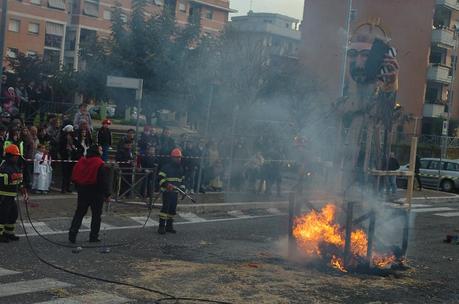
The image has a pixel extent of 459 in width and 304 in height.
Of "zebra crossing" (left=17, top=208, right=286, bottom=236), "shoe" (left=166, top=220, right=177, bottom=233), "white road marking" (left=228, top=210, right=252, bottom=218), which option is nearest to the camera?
"zebra crossing" (left=17, top=208, right=286, bottom=236)

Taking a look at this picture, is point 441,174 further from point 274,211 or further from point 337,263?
point 337,263

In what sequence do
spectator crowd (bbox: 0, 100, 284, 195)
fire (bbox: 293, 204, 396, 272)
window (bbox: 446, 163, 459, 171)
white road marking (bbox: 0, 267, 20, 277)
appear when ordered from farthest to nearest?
window (bbox: 446, 163, 459, 171)
spectator crowd (bbox: 0, 100, 284, 195)
fire (bbox: 293, 204, 396, 272)
white road marking (bbox: 0, 267, 20, 277)

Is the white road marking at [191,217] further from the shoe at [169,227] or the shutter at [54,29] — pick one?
the shutter at [54,29]

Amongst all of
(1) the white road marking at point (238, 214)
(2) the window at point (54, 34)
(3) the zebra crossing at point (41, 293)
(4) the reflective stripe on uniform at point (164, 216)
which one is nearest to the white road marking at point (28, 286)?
(3) the zebra crossing at point (41, 293)

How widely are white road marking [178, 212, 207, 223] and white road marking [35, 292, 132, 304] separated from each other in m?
7.15

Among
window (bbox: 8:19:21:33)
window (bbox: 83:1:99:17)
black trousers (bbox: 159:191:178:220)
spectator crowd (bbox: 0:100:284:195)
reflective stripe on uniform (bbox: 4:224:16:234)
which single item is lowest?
reflective stripe on uniform (bbox: 4:224:16:234)

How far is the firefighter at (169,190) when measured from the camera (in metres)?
12.8

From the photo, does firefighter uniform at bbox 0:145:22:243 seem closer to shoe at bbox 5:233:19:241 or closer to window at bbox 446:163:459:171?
shoe at bbox 5:233:19:241

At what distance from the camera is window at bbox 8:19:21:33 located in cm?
4912

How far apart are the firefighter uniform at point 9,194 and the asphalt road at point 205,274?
0.29 meters

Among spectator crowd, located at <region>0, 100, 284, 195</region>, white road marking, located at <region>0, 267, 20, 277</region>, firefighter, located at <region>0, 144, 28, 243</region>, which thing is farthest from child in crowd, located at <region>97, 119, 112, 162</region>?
white road marking, located at <region>0, 267, 20, 277</region>

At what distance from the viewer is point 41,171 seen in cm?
1513

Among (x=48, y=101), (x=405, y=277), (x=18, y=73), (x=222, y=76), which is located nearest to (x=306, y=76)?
(x=222, y=76)

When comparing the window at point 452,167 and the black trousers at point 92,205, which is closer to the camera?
the black trousers at point 92,205
